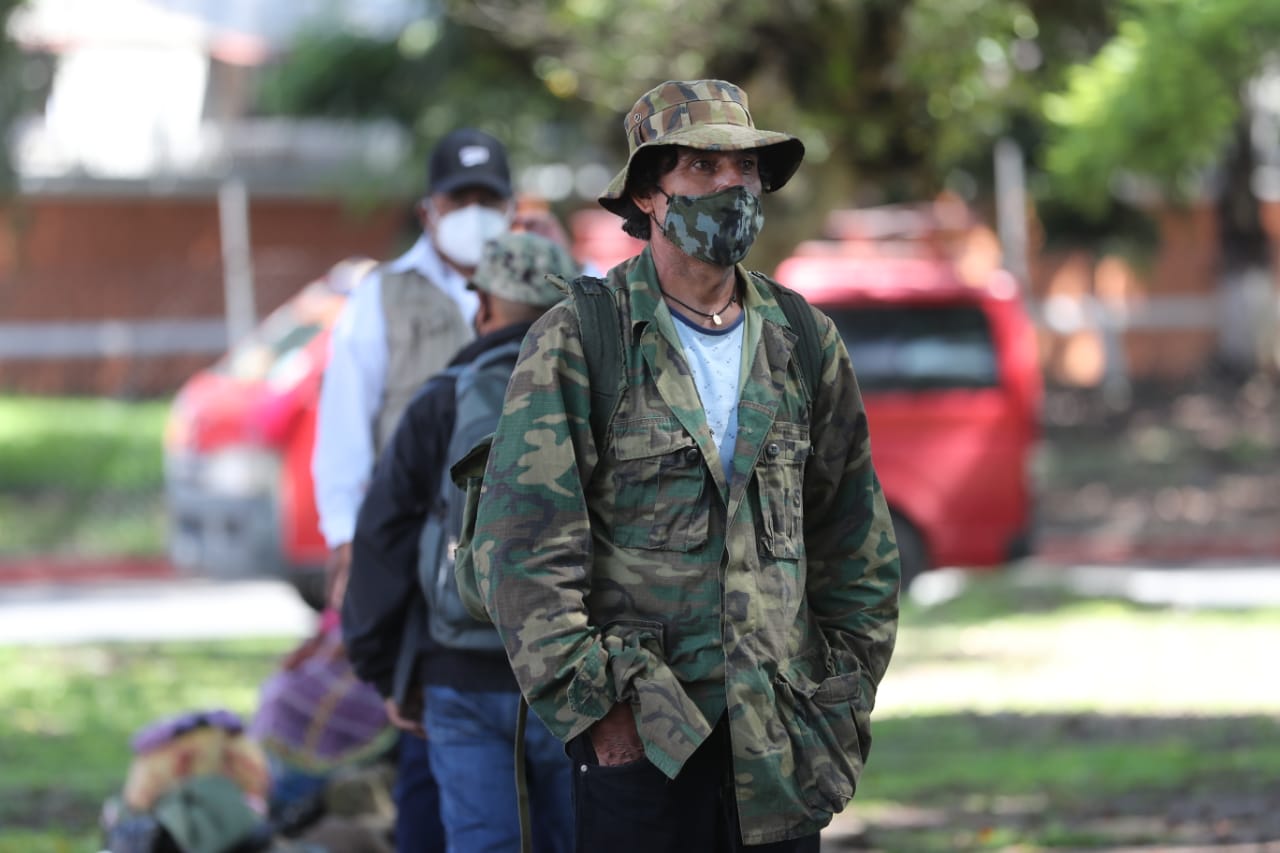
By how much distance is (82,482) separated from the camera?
19766 mm

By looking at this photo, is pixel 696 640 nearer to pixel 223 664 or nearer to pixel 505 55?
pixel 223 664

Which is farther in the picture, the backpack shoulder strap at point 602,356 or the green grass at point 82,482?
the green grass at point 82,482

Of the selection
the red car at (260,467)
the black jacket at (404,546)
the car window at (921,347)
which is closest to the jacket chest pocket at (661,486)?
the black jacket at (404,546)

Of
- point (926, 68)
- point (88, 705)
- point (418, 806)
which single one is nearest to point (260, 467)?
point (88, 705)

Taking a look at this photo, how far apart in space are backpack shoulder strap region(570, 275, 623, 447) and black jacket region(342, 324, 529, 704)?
0.88 meters

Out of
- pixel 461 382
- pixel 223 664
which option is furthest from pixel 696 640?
pixel 223 664

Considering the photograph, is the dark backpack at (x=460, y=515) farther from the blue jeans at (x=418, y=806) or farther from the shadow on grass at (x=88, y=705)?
the shadow on grass at (x=88, y=705)

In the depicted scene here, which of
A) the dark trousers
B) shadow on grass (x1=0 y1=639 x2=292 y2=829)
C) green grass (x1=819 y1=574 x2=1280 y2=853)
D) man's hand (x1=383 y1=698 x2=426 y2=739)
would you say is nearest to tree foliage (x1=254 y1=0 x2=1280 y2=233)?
green grass (x1=819 y1=574 x2=1280 y2=853)

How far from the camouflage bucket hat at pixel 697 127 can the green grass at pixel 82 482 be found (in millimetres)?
15958

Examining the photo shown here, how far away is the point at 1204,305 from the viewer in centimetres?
2859

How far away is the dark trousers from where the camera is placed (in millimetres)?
3283

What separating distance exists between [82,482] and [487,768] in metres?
16.5

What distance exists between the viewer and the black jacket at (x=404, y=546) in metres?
4.29

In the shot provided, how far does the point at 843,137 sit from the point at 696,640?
10.2 meters
